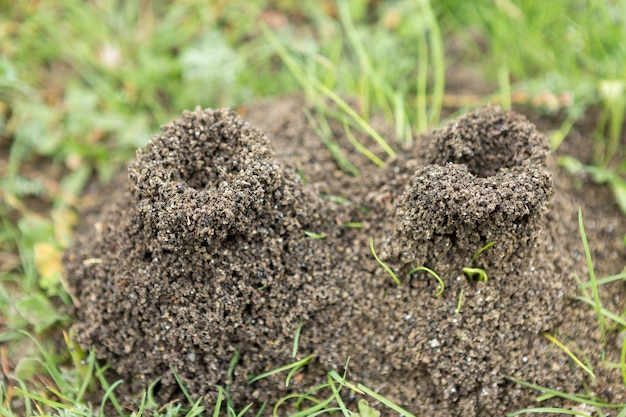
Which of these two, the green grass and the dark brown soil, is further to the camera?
the green grass

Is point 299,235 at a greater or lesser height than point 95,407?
greater

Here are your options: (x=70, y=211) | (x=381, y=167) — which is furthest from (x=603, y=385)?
(x=70, y=211)

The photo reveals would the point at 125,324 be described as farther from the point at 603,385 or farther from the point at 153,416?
the point at 603,385

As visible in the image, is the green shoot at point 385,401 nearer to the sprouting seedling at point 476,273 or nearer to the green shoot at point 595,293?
the sprouting seedling at point 476,273

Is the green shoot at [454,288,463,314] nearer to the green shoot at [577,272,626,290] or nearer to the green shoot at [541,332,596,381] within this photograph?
the green shoot at [541,332,596,381]

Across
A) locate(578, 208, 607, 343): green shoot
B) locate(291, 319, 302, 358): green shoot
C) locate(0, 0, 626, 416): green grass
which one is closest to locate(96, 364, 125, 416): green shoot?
locate(0, 0, 626, 416): green grass

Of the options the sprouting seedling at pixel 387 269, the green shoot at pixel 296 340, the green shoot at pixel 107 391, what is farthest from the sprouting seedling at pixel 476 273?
the green shoot at pixel 107 391

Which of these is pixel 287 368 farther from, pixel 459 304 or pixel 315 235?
pixel 459 304
